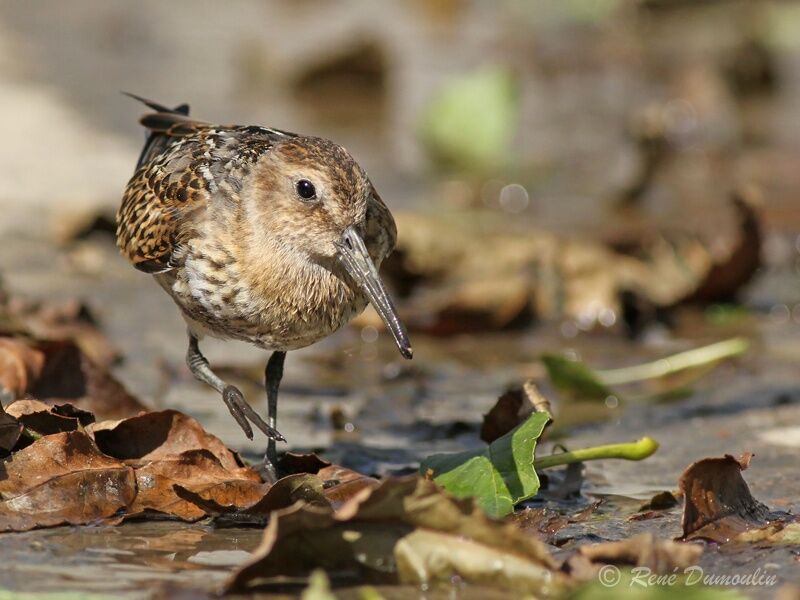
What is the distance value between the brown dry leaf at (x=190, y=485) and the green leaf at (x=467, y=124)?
8230mm

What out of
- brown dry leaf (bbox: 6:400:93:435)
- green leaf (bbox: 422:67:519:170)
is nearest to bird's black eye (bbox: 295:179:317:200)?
brown dry leaf (bbox: 6:400:93:435)

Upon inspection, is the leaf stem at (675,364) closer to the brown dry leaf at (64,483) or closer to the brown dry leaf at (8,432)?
the brown dry leaf at (64,483)

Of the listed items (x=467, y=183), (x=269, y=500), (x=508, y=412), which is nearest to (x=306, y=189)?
(x=508, y=412)

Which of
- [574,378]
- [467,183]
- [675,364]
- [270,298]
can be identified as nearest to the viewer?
[270,298]

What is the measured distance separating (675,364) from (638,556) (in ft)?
11.5

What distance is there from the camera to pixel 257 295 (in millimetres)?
5707

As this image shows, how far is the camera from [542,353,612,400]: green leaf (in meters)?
6.58

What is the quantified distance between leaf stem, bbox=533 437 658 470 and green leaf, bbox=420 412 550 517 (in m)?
0.28

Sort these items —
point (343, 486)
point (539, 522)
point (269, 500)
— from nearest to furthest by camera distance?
point (269, 500)
point (539, 522)
point (343, 486)

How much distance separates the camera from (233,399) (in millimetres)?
5875

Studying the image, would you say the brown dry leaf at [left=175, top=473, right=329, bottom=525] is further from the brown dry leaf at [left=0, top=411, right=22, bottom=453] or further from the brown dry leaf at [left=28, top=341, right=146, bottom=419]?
the brown dry leaf at [left=28, top=341, right=146, bottom=419]

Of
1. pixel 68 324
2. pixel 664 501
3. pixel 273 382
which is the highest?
pixel 68 324

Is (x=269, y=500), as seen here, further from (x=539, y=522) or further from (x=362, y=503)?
(x=539, y=522)

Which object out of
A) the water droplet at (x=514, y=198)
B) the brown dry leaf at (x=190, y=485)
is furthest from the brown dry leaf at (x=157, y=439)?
the water droplet at (x=514, y=198)
